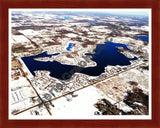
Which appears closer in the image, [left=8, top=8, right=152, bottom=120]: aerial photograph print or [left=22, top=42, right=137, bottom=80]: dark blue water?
[left=8, top=8, right=152, bottom=120]: aerial photograph print

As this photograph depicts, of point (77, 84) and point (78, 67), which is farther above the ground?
point (78, 67)

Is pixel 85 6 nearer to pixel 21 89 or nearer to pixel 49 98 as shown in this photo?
pixel 49 98

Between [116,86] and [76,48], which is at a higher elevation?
[76,48]

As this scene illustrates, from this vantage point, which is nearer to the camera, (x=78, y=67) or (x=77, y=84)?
Answer: (x=77, y=84)

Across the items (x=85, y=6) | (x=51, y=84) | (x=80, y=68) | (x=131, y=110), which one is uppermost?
(x=85, y=6)

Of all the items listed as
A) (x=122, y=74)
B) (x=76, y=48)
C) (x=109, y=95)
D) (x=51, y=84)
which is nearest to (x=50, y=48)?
(x=76, y=48)

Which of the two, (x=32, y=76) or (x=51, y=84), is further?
(x=32, y=76)

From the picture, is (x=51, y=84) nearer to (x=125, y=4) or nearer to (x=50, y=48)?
(x=125, y=4)

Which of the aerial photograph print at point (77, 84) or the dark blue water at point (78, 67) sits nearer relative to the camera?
the aerial photograph print at point (77, 84)

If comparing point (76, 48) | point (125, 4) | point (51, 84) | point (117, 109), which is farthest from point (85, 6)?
point (76, 48)

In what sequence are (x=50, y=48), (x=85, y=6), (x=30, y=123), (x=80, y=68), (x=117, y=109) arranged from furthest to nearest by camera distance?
(x=50, y=48)
(x=80, y=68)
(x=117, y=109)
(x=85, y=6)
(x=30, y=123)

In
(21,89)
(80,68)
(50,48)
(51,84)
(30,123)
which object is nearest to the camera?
(30,123)
